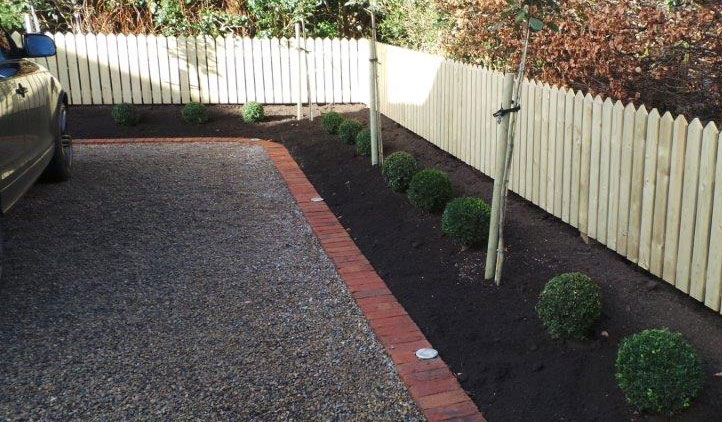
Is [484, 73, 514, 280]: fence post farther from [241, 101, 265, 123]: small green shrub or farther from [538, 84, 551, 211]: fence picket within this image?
[241, 101, 265, 123]: small green shrub

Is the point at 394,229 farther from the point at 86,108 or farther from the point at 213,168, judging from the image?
the point at 86,108

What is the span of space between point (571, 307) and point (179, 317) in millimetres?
2376

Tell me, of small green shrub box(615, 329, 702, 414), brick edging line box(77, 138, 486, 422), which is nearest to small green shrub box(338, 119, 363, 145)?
brick edging line box(77, 138, 486, 422)

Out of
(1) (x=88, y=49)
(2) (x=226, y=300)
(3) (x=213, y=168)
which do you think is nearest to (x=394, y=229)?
(2) (x=226, y=300)

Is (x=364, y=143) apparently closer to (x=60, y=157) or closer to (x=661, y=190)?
(x=60, y=157)

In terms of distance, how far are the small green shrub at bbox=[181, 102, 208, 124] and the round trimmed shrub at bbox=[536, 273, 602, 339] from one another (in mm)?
8595

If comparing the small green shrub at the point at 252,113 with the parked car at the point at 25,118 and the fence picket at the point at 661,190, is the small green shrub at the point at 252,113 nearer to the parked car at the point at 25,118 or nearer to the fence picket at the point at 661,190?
the parked car at the point at 25,118

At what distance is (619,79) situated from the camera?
7039 mm

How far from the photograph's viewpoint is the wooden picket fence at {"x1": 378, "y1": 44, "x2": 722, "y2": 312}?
407 cm

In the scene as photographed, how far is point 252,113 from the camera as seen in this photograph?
38.4 feet

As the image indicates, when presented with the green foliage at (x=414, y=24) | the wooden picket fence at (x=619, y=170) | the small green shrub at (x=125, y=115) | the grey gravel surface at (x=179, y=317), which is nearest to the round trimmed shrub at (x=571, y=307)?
the wooden picket fence at (x=619, y=170)

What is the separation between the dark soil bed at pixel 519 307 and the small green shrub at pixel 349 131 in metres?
1.84

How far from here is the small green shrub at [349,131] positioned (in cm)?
938

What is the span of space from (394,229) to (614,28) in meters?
2.88
